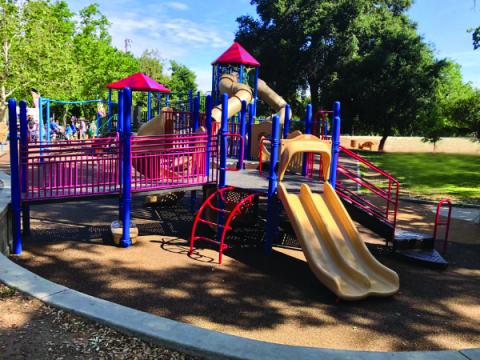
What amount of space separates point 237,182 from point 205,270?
2179mm

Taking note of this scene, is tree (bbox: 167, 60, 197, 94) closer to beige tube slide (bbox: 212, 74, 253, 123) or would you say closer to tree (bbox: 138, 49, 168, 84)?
tree (bbox: 138, 49, 168, 84)

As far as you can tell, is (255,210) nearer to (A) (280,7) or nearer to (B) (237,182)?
(B) (237,182)

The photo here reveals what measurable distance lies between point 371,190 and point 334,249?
8.76 feet

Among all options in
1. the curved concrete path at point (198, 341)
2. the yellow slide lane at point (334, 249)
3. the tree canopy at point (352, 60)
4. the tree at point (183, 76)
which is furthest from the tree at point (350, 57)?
the tree at point (183, 76)

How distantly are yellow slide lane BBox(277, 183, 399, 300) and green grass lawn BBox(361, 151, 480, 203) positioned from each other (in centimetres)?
848

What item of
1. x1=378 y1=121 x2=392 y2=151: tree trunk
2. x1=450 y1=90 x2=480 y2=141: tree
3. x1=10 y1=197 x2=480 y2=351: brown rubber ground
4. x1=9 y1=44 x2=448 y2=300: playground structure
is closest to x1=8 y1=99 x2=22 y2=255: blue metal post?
x1=9 y1=44 x2=448 y2=300: playground structure

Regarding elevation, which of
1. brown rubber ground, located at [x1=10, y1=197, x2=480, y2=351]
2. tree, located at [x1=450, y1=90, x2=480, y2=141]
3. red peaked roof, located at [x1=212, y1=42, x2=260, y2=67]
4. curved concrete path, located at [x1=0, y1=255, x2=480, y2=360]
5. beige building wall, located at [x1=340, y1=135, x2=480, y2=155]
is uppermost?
red peaked roof, located at [x1=212, y1=42, x2=260, y2=67]

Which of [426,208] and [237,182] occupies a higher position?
[237,182]

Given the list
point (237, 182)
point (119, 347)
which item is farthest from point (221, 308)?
point (237, 182)

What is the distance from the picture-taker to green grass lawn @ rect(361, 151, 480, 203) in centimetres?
1500

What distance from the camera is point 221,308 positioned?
5277 mm

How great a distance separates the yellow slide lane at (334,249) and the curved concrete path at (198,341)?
2137mm

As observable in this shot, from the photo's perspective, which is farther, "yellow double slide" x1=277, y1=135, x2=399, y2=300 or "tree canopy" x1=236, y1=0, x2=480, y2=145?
"tree canopy" x1=236, y1=0, x2=480, y2=145

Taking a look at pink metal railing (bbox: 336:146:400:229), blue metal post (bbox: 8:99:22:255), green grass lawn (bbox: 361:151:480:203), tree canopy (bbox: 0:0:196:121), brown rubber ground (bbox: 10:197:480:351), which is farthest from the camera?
tree canopy (bbox: 0:0:196:121)
